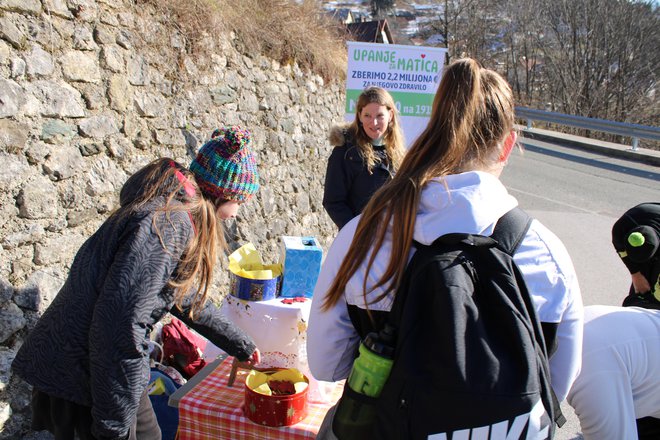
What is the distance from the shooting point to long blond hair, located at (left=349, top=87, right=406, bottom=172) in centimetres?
372

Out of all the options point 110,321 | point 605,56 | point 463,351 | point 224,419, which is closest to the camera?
point 463,351

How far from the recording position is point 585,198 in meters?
9.81

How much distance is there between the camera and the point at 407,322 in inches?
49.1

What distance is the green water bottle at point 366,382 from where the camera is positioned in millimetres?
1284

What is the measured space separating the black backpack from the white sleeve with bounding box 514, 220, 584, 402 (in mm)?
95

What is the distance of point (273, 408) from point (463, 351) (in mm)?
1189

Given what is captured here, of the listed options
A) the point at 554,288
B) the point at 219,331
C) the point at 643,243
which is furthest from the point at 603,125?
the point at 554,288

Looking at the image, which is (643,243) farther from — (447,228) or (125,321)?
(125,321)

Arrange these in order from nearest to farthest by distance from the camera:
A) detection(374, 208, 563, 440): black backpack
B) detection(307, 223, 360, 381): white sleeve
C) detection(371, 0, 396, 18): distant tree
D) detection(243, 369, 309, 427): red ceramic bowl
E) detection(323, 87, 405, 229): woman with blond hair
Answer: detection(374, 208, 563, 440): black backpack < detection(307, 223, 360, 381): white sleeve < detection(243, 369, 309, 427): red ceramic bowl < detection(323, 87, 405, 229): woman with blond hair < detection(371, 0, 396, 18): distant tree

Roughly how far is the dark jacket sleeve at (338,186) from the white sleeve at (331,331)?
2128mm

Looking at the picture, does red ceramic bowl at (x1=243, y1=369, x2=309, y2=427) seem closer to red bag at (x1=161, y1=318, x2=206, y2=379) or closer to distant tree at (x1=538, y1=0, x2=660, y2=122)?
red bag at (x1=161, y1=318, x2=206, y2=379)

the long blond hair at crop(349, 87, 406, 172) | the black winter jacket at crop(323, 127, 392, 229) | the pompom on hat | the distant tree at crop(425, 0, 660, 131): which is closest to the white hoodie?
the pompom on hat

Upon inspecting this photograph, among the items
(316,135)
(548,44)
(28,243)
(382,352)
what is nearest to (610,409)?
(382,352)

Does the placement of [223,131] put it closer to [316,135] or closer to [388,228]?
[388,228]
